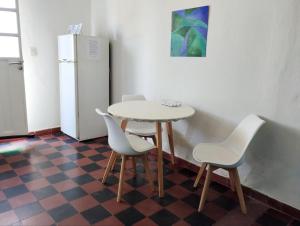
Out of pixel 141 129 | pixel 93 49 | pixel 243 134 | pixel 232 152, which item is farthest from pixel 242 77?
pixel 93 49

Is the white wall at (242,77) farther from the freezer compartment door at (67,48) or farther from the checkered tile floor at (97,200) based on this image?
the freezer compartment door at (67,48)

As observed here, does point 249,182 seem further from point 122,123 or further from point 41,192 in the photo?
point 41,192

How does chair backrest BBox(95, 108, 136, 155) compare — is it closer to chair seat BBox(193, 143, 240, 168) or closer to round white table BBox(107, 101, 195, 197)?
round white table BBox(107, 101, 195, 197)

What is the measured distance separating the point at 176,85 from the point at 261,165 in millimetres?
1230

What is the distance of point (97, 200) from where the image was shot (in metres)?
2.21

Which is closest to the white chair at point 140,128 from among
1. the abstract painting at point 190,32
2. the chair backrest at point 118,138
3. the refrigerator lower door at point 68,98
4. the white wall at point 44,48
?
the chair backrest at point 118,138

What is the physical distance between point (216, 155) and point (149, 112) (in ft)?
2.30

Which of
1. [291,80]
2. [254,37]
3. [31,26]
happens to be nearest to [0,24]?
[31,26]

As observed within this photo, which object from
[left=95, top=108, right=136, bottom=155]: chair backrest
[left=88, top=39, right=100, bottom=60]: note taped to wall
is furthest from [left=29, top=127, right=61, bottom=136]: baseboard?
[left=95, top=108, right=136, bottom=155]: chair backrest

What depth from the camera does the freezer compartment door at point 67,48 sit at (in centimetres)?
329

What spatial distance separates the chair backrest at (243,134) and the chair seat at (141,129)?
0.80 meters

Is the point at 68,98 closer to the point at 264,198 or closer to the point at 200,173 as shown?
the point at 200,173

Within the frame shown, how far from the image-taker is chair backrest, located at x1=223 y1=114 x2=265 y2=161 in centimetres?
200

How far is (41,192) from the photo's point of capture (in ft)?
7.56
